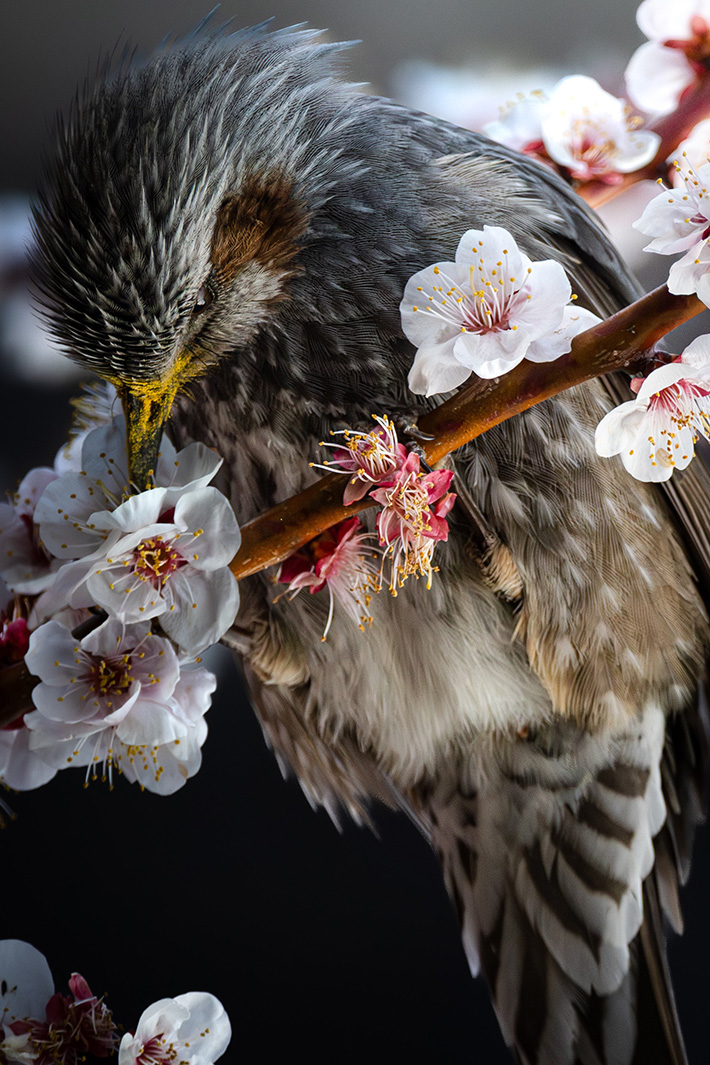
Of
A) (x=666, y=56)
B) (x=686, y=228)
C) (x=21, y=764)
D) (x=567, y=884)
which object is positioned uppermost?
(x=666, y=56)

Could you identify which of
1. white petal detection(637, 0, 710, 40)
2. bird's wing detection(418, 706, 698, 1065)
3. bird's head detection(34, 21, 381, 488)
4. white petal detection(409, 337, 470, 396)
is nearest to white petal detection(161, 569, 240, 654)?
bird's head detection(34, 21, 381, 488)

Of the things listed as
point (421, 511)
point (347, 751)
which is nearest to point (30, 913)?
point (347, 751)

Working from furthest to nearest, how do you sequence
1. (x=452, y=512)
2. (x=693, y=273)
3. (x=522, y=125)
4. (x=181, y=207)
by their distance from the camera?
(x=522, y=125) → (x=452, y=512) → (x=181, y=207) → (x=693, y=273)

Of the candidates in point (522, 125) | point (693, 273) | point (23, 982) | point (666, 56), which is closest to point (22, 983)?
point (23, 982)

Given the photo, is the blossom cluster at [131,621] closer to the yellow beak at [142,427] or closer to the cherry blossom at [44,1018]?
the yellow beak at [142,427]

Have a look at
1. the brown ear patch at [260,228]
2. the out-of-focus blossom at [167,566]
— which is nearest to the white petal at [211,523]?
the out-of-focus blossom at [167,566]

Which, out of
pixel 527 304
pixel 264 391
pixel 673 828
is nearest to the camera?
pixel 527 304

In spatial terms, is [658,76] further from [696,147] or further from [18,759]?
[18,759]

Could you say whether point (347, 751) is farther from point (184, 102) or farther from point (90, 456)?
point (184, 102)
